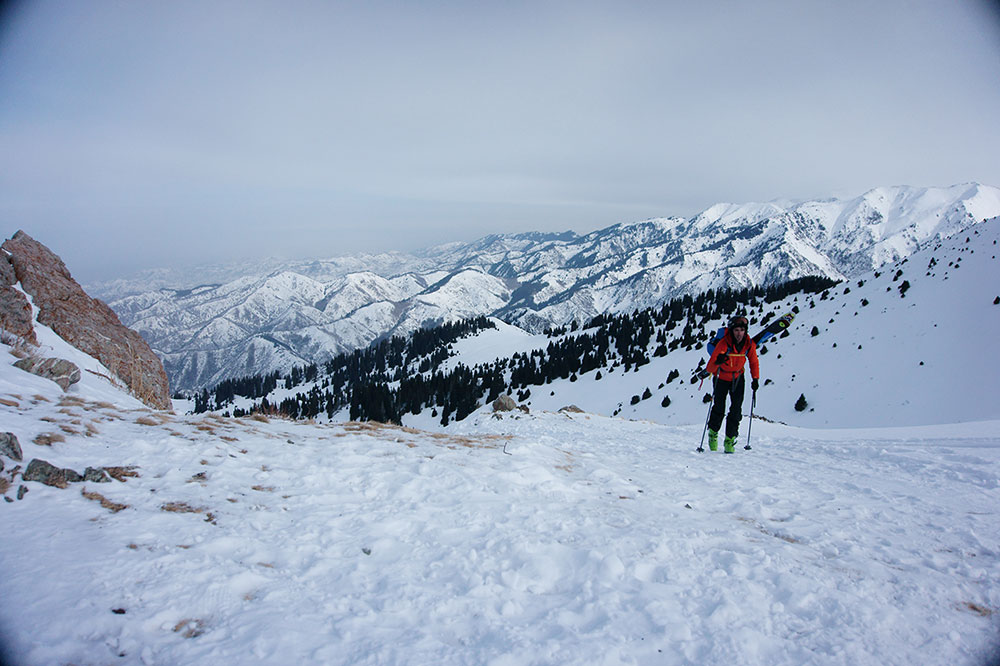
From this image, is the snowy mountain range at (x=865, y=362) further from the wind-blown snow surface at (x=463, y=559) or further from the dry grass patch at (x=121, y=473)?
the dry grass patch at (x=121, y=473)

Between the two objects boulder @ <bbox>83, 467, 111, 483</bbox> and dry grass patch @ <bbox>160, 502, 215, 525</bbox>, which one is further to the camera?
boulder @ <bbox>83, 467, 111, 483</bbox>

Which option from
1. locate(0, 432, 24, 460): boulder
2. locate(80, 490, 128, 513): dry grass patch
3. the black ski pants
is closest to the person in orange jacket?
the black ski pants

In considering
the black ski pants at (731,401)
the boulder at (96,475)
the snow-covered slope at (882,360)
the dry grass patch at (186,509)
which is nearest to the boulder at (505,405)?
the black ski pants at (731,401)

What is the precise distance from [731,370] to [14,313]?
21050 millimetres

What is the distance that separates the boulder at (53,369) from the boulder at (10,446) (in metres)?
5.56

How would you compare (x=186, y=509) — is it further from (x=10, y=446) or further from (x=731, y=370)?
(x=731, y=370)

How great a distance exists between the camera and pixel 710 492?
6.63m

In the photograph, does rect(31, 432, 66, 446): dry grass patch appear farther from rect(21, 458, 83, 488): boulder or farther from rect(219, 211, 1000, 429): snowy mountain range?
rect(219, 211, 1000, 429): snowy mountain range

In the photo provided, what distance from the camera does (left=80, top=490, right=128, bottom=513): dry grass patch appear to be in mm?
4309

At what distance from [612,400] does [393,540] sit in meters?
38.4

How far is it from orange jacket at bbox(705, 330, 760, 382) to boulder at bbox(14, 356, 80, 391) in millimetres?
14613

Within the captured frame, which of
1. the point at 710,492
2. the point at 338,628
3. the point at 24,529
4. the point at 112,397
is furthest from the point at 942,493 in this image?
the point at 112,397

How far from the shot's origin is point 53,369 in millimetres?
8984

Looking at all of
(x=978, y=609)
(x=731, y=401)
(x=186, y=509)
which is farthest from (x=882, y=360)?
(x=186, y=509)
